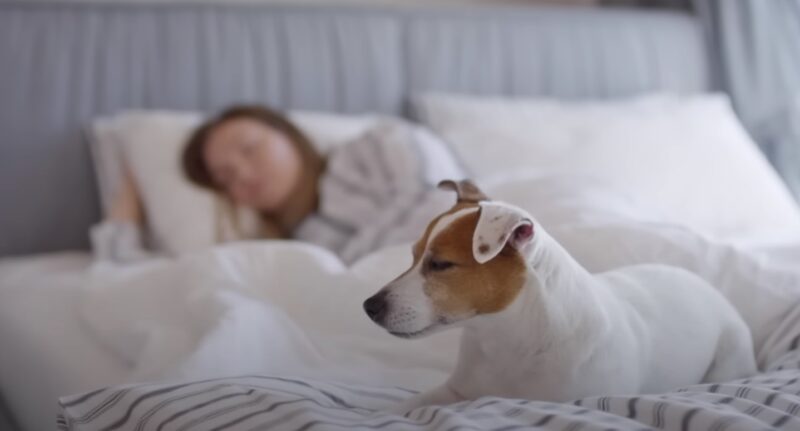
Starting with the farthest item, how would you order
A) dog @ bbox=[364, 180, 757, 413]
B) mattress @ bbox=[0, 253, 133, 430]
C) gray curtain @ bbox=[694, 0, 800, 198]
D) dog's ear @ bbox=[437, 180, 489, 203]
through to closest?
gray curtain @ bbox=[694, 0, 800, 198]
mattress @ bbox=[0, 253, 133, 430]
dog's ear @ bbox=[437, 180, 489, 203]
dog @ bbox=[364, 180, 757, 413]

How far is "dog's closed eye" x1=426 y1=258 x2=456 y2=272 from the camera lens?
882 mm

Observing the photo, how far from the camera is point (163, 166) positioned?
1.98 m

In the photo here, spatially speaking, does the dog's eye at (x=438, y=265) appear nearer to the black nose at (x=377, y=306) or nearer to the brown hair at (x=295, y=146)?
the black nose at (x=377, y=306)

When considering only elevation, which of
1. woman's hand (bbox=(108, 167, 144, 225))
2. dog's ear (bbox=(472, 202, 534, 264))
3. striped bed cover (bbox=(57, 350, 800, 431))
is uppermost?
dog's ear (bbox=(472, 202, 534, 264))

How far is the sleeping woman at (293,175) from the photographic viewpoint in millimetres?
1845

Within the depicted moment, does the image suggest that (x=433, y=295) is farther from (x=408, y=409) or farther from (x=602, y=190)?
(x=602, y=190)

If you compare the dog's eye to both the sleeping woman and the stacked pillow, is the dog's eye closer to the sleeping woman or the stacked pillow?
the sleeping woman

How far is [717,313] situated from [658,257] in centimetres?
14

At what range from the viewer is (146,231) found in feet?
6.64

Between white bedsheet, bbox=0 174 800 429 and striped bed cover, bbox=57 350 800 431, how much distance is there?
0.56 feet

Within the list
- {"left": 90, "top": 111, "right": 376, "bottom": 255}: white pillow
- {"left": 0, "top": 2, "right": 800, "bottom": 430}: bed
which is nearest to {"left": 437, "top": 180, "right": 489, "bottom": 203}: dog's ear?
{"left": 0, "top": 2, "right": 800, "bottom": 430}: bed

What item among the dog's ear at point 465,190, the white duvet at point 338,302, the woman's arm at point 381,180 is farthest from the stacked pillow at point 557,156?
the dog's ear at point 465,190

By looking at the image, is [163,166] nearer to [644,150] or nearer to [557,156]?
[557,156]

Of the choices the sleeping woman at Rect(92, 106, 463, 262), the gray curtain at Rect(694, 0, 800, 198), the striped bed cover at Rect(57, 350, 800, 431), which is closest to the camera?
the striped bed cover at Rect(57, 350, 800, 431)
